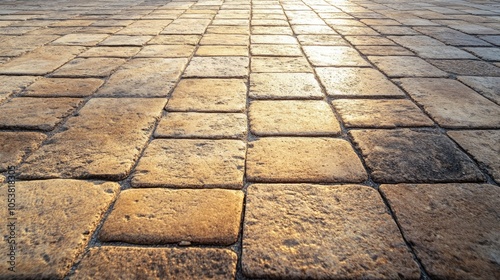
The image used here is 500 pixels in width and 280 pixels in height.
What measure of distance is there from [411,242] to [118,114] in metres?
1.51

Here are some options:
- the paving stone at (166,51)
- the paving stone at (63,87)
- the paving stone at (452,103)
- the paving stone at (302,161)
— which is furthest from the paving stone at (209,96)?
the paving stone at (452,103)

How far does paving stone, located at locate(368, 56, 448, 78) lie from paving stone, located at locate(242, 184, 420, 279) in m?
1.53

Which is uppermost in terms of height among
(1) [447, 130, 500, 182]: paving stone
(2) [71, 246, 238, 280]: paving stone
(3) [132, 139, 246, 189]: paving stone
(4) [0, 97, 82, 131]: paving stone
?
(4) [0, 97, 82, 131]: paving stone

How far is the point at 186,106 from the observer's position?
1786 mm

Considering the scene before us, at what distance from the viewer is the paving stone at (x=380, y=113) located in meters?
1.60

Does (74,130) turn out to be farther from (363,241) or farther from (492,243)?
(492,243)

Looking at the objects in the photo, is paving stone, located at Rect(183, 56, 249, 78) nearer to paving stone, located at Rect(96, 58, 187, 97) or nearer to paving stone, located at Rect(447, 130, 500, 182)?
paving stone, located at Rect(96, 58, 187, 97)

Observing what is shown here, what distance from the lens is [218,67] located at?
241 centimetres

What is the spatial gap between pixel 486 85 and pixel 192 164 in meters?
2.11

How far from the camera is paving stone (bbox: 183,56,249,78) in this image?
89.5 inches

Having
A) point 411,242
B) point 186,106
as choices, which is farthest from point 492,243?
point 186,106

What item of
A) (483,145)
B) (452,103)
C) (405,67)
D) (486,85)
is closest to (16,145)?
(483,145)

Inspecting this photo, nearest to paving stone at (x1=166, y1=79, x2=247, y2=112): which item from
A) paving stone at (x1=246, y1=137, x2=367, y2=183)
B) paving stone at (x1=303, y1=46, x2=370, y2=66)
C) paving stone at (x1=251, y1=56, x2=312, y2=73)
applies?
paving stone at (x1=251, y1=56, x2=312, y2=73)

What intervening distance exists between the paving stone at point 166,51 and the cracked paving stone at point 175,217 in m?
1.86
